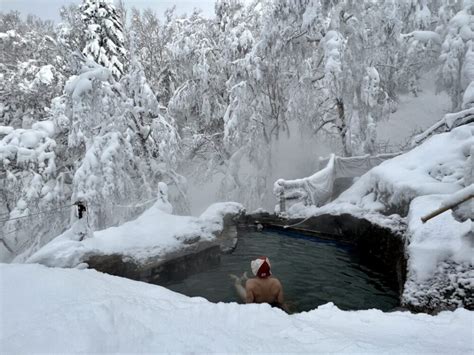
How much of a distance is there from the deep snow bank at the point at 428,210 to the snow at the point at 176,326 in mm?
1323

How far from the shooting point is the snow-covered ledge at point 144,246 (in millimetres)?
5811

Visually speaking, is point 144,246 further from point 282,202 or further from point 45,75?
point 45,75

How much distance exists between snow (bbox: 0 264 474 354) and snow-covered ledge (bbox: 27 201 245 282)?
2583 mm

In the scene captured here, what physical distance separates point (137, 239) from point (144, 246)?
0.26 metres

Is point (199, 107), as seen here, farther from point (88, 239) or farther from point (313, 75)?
point (88, 239)

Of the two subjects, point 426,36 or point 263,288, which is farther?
point 426,36

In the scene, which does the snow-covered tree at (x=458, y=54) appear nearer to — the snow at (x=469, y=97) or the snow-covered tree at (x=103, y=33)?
the snow at (x=469, y=97)

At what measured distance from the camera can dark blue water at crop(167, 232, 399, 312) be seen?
614cm

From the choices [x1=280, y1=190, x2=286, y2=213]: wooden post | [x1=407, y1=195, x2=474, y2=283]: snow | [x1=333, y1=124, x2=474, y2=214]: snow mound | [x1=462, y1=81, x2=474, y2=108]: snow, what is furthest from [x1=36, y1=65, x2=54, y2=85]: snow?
[x1=462, y1=81, x2=474, y2=108]: snow

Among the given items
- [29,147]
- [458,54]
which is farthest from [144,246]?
[458,54]

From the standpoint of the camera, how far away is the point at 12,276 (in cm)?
317

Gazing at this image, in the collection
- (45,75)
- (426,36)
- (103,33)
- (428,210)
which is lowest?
(428,210)

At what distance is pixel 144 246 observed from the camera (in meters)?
6.93

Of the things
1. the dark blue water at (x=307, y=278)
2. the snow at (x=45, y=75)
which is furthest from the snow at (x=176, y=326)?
the snow at (x=45, y=75)
